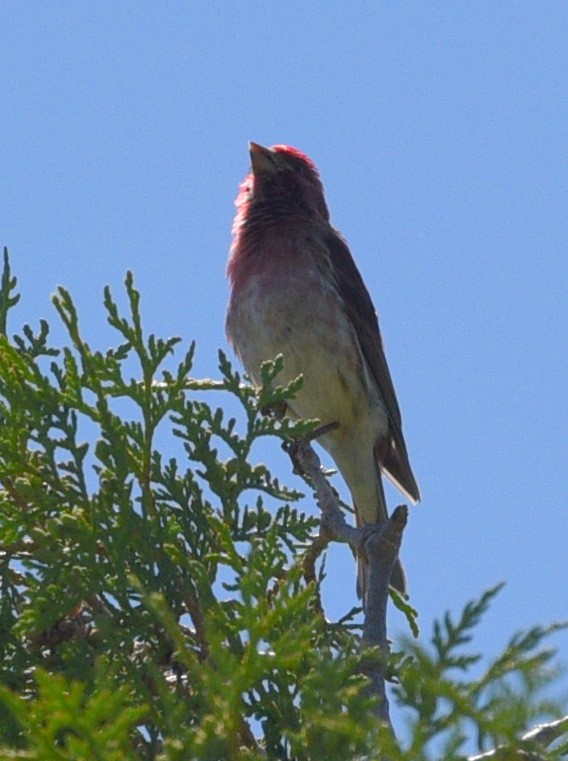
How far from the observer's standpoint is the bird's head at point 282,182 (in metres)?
8.07

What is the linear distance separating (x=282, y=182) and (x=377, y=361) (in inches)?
50.5

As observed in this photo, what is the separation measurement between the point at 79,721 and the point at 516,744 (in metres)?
0.81

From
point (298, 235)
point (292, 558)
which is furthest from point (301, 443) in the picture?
point (298, 235)

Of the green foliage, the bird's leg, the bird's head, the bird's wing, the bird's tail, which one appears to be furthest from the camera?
the bird's head

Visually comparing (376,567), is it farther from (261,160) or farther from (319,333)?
(261,160)

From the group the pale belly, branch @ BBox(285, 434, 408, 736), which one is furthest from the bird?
branch @ BBox(285, 434, 408, 736)

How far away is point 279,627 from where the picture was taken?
3275 millimetres

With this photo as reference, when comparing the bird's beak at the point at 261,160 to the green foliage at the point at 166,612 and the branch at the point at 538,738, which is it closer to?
the green foliage at the point at 166,612

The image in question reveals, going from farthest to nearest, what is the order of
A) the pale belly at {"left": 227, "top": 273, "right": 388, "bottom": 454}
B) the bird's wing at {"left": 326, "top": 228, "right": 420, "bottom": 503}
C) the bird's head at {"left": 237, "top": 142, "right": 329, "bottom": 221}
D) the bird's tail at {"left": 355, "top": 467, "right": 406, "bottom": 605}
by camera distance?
1. the bird's head at {"left": 237, "top": 142, "right": 329, "bottom": 221}
2. the bird's wing at {"left": 326, "top": 228, "right": 420, "bottom": 503}
3. the pale belly at {"left": 227, "top": 273, "right": 388, "bottom": 454}
4. the bird's tail at {"left": 355, "top": 467, "right": 406, "bottom": 605}

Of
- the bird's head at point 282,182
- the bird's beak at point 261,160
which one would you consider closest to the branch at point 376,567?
the bird's head at point 282,182

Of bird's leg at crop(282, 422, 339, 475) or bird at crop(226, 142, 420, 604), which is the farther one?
bird at crop(226, 142, 420, 604)

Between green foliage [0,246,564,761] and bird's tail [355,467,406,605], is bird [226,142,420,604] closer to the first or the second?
bird's tail [355,467,406,605]

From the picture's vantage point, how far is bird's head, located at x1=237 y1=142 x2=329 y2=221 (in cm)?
807

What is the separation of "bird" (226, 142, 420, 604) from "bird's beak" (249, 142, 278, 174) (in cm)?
7
